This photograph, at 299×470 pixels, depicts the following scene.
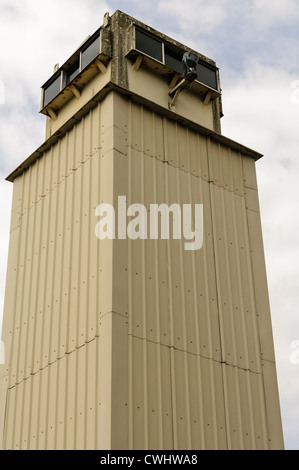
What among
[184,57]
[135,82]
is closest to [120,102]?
[135,82]

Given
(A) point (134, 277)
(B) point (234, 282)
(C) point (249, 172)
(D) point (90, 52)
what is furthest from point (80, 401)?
(D) point (90, 52)

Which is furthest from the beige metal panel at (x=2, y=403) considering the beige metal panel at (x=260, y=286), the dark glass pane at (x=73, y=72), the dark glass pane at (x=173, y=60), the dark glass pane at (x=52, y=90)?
the dark glass pane at (x=173, y=60)

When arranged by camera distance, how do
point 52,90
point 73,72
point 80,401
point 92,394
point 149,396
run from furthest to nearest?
point 52,90, point 73,72, point 80,401, point 149,396, point 92,394

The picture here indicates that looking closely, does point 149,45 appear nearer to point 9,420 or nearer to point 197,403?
point 197,403

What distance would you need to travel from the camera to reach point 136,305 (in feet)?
50.3

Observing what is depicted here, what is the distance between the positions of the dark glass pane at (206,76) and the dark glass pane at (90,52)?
3074 mm

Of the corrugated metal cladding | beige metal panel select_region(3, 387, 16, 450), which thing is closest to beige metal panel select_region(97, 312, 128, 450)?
the corrugated metal cladding

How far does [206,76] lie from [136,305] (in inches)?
330

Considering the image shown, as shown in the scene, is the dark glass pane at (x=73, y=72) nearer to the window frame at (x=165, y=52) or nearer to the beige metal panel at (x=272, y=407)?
the window frame at (x=165, y=52)

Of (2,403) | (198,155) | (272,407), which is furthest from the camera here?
(198,155)

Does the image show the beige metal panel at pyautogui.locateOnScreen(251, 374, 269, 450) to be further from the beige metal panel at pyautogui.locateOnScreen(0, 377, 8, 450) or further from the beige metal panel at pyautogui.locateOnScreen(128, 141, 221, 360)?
the beige metal panel at pyautogui.locateOnScreen(0, 377, 8, 450)

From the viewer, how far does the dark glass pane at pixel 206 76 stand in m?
20.7
